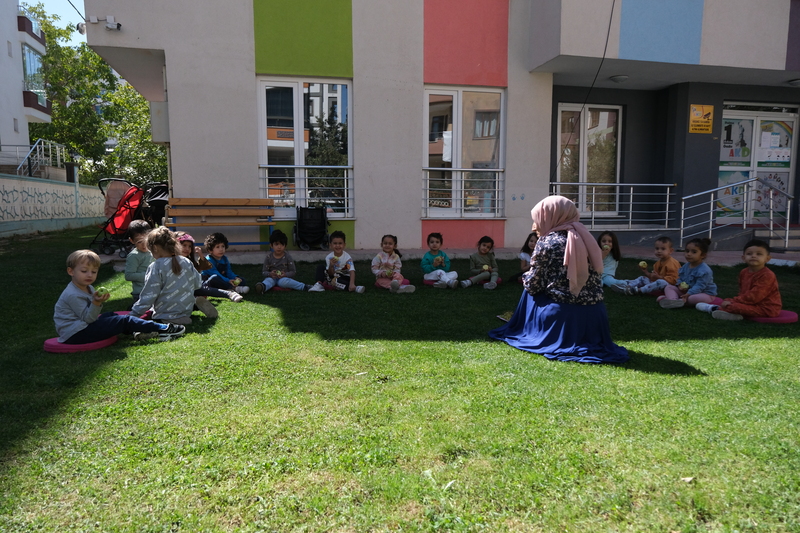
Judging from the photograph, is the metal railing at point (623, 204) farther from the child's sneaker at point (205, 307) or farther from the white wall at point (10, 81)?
the white wall at point (10, 81)

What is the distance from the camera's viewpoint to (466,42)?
436 inches

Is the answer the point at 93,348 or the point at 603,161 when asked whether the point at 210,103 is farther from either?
the point at 603,161

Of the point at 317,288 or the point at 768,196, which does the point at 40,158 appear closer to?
the point at 317,288

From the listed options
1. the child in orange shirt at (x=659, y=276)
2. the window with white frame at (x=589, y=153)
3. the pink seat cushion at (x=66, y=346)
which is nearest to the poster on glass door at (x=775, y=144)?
the window with white frame at (x=589, y=153)

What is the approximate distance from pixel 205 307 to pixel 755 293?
5.51 m

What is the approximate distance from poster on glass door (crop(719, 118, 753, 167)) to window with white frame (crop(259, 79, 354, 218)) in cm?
873

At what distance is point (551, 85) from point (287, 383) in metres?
9.70

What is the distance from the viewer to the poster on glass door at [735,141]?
13.1 metres

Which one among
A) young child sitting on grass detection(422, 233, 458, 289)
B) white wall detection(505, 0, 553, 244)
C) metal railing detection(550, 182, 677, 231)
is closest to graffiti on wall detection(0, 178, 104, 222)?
young child sitting on grass detection(422, 233, 458, 289)

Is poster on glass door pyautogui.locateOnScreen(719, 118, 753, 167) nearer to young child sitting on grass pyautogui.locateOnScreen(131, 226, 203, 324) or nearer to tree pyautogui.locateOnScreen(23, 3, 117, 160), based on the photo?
young child sitting on grass pyautogui.locateOnScreen(131, 226, 203, 324)

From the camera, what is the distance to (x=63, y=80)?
3092 centimetres

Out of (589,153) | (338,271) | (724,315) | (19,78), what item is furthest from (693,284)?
(19,78)

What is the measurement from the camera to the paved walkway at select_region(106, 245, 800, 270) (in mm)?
9695

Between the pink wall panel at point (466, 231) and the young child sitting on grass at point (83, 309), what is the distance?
24.1 feet
